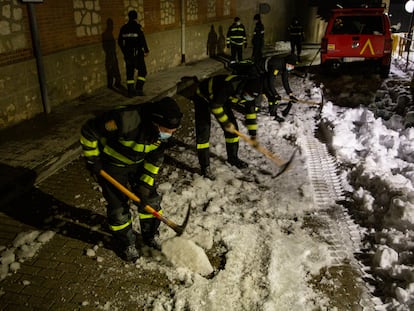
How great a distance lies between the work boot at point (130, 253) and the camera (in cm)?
378

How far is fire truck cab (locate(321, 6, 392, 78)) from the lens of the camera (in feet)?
35.1

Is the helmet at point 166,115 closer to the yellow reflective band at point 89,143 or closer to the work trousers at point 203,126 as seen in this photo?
the yellow reflective band at point 89,143

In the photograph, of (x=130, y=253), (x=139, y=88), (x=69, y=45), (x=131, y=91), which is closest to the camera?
(x=130, y=253)

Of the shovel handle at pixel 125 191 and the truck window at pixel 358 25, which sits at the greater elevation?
the truck window at pixel 358 25

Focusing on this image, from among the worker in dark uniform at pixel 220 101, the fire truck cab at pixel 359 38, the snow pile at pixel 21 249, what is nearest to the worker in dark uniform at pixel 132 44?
the worker in dark uniform at pixel 220 101

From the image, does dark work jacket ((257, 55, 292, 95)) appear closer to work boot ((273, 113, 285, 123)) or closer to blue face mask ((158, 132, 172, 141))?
work boot ((273, 113, 285, 123))

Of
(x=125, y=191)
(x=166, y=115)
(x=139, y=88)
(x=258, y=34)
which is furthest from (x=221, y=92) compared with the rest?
(x=258, y=34)

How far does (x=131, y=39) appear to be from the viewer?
8531 mm

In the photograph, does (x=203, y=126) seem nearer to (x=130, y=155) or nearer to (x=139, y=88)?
(x=130, y=155)

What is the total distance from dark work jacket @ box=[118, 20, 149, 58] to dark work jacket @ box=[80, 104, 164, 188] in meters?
5.73

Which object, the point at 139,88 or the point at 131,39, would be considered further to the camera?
the point at 139,88

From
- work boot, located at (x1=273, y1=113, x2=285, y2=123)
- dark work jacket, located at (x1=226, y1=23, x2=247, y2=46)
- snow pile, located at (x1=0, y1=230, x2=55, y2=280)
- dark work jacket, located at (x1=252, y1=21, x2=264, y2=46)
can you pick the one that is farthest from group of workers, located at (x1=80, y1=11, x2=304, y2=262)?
dark work jacket, located at (x1=252, y1=21, x2=264, y2=46)

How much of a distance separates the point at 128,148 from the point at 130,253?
1.13m

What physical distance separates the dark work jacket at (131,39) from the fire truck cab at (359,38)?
5.50 m
